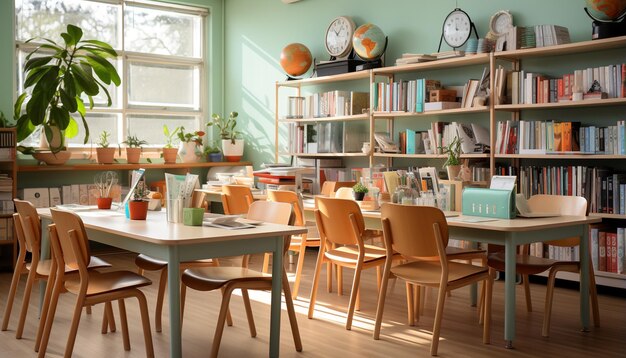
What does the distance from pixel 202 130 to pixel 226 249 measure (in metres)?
5.27

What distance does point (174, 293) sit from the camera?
312cm

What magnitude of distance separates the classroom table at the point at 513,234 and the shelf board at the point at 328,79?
283cm

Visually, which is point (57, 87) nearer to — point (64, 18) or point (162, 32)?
point (64, 18)

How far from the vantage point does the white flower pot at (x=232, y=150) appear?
8.12 m

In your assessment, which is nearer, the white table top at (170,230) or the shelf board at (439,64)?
the white table top at (170,230)

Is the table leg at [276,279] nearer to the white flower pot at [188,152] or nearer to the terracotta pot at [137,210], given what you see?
the terracotta pot at [137,210]

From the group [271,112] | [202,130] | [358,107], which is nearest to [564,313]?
[358,107]

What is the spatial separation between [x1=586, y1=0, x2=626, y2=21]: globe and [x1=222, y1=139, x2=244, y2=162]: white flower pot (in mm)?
4199

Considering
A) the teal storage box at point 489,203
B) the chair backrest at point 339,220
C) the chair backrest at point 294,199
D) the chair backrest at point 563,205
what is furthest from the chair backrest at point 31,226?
the chair backrest at point 563,205

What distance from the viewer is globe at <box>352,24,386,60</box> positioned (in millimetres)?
6582

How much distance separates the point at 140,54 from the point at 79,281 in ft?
15.5

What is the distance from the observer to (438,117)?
644 cm

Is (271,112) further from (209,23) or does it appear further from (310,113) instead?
(209,23)

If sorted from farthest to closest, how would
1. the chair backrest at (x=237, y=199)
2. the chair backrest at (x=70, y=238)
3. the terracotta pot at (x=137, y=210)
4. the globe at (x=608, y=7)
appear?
the chair backrest at (x=237, y=199), the globe at (x=608, y=7), the terracotta pot at (x=137, y=210), the chair backrest at (x=70, y=238)
